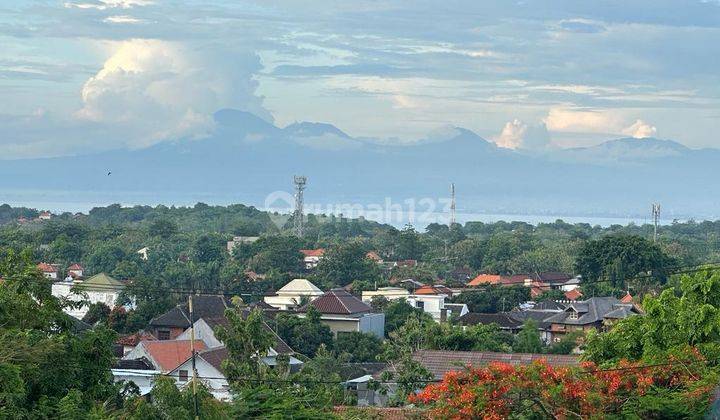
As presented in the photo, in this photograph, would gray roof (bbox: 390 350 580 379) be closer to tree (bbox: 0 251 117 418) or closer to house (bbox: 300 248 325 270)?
tree (bbox: 0 251 117 418)

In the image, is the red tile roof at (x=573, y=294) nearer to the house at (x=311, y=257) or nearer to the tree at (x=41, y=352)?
the house at (x=311, y=257)

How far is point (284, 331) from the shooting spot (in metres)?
42.9

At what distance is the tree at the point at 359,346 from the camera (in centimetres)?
4191

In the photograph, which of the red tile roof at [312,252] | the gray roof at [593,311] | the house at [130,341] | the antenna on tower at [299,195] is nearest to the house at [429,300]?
the gray roof at [593,311]

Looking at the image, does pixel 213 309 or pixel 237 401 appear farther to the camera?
pixel 213 309

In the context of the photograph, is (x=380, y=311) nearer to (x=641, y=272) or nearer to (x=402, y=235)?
(x=641, y=272)

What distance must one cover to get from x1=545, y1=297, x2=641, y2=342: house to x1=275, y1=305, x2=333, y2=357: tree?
9866 mm

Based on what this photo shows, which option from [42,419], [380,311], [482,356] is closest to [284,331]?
[380,311]

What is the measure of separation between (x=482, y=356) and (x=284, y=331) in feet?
52.2

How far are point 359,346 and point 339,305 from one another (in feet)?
18.5

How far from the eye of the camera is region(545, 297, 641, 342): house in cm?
4713

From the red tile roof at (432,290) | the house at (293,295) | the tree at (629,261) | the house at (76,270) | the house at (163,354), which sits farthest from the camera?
the house at (76,270)

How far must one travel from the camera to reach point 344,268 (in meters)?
72.9

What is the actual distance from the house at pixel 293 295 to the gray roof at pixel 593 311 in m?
12.0
